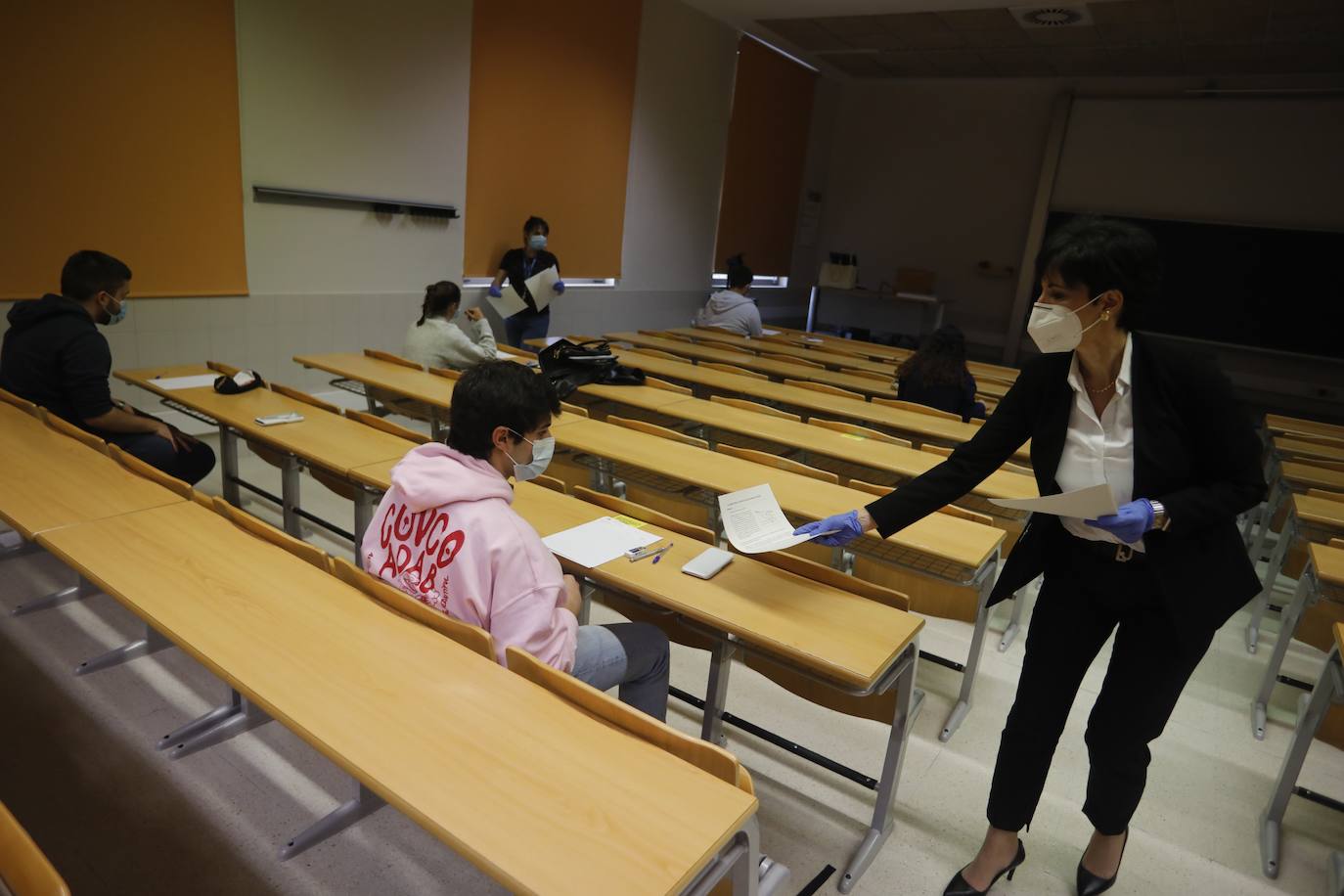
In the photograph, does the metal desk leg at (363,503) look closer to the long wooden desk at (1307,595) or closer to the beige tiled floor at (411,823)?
the beige tiled floor at (411,823)

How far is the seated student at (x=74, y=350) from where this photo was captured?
2980 millimetres

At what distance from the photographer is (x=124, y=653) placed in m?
2.60

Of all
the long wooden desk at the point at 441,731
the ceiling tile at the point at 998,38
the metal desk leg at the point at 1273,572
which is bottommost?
the metal desk leg at the point at 1273,572

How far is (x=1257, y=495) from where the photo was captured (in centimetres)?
149

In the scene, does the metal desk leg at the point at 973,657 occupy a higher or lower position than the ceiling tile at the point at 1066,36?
lower

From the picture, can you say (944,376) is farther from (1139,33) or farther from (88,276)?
(1139,33)

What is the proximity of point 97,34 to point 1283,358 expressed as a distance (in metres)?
11.3

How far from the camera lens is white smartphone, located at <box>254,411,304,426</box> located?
3.27m

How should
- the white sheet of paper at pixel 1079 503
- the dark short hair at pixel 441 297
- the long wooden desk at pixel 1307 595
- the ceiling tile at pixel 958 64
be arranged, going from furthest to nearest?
the ceiling tile at pixel 958 64 → the dark short hair at pixel 441 297 → the long wooden desk at pixel 1307 595 → the white sheet of paper at pixel 1079 503

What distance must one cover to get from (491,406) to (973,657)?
1964mm

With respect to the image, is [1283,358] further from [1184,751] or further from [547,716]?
[547,716]

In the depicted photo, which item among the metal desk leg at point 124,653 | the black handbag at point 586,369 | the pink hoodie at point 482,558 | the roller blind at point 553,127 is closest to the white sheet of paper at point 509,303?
the roller blind at point 553,127

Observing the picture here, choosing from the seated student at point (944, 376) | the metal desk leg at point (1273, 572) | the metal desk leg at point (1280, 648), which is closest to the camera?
the metal desk leg at point (1280, 648)

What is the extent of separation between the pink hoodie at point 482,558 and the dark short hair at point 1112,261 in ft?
3.80
